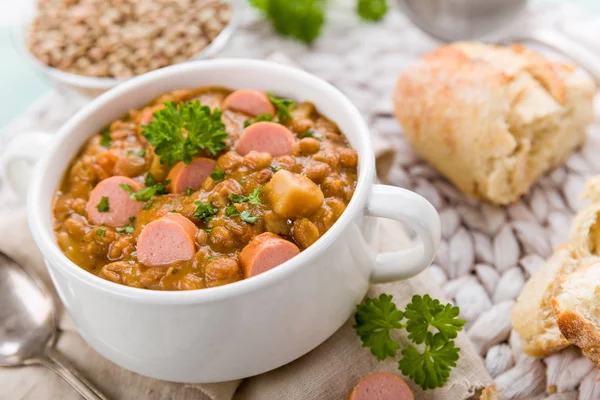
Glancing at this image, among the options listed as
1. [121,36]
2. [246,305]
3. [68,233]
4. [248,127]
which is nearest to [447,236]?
[248,127]

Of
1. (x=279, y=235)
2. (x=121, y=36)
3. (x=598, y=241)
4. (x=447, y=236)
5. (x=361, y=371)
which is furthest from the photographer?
(x=121, y=36)

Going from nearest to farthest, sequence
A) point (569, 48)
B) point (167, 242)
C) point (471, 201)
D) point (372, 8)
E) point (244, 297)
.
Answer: point (244, 297)
point (167, 242)
point (471, 201)
point (569, 48)
point (372, 8)

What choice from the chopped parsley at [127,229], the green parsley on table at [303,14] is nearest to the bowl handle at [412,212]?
the chopped parsley at [127,229]

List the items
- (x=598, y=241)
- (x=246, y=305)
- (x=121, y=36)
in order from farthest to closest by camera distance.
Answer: (x=121, y=36) → (x=598, y=241) → (x=246, y=305)

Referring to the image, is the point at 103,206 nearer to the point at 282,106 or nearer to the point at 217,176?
the point at 217,176

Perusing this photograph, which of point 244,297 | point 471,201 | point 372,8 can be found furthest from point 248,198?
point 372,8

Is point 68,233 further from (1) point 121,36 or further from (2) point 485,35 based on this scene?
(2) point 485,35
